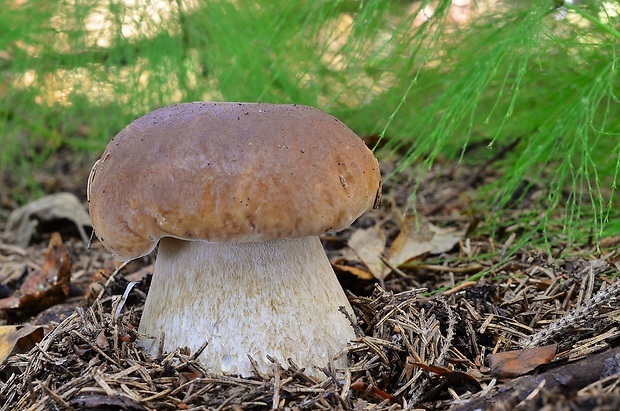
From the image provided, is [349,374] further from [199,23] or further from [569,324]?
[199,23]

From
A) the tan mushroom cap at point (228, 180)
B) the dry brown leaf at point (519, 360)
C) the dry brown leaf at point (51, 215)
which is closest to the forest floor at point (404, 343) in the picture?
the dry brown leaf at point (519, 360)

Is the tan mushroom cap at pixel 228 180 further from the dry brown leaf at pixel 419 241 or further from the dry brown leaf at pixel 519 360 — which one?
the dry brown leaf at pixel 419 241

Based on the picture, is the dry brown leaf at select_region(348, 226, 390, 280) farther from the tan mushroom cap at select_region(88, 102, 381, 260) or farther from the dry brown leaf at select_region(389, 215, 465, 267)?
the tan mushroom cap at select_region(88, 102, 381, 260)

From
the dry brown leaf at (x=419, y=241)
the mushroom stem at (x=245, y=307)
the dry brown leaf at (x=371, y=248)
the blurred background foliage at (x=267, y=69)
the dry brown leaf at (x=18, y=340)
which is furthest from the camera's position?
the blurred background foliage at (x=267, y=69)

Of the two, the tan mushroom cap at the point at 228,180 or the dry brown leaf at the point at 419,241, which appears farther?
the dry brown leaf at the point at 419,241

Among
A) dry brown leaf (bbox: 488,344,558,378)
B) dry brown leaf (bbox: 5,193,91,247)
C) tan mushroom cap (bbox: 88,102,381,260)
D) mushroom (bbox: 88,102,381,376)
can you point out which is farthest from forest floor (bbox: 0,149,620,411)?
dry brown leaf (bbox: 5,193,91,247)

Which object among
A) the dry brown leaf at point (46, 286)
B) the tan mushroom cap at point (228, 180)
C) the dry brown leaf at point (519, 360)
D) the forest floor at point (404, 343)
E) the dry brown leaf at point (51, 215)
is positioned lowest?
the dry brown leaf at point (51, 215)

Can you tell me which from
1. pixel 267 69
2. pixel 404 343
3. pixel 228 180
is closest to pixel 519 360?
pixel 404 343
